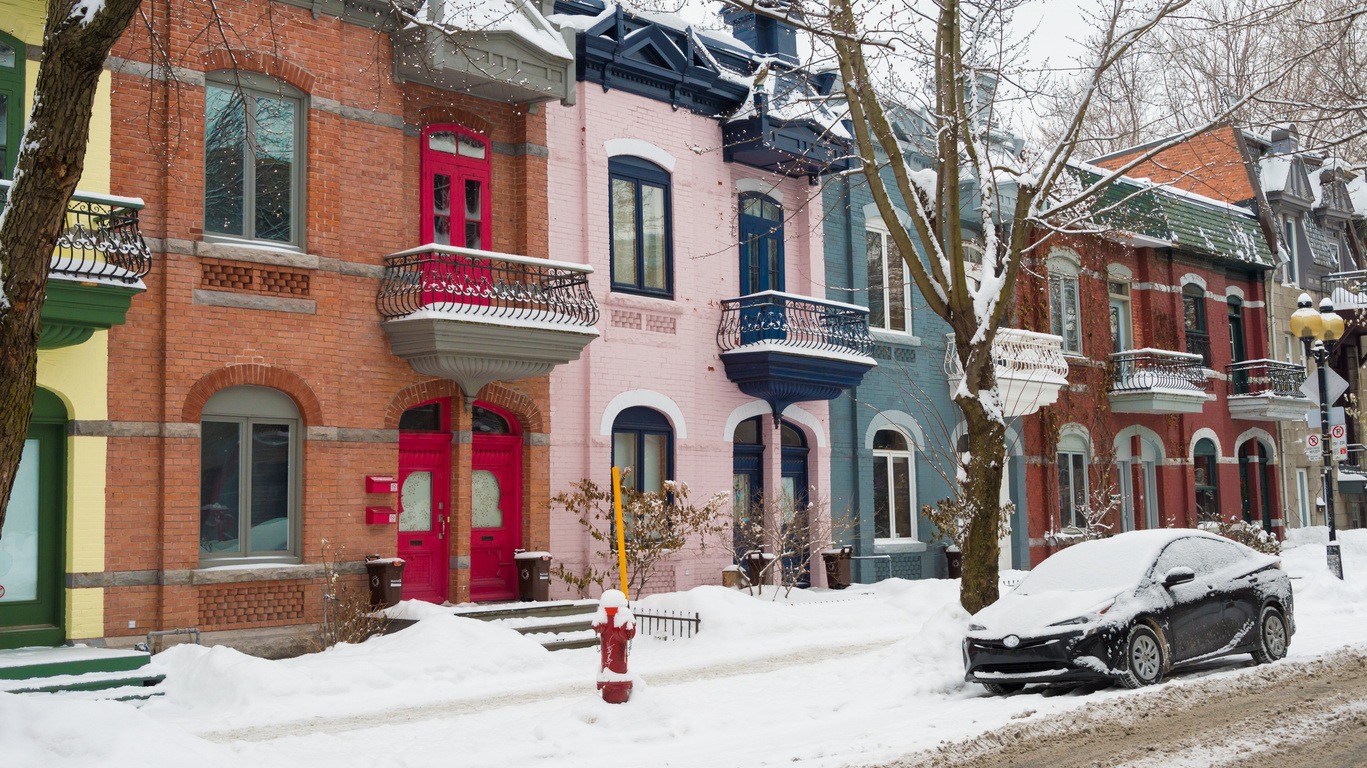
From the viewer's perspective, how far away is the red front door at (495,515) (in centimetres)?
1819

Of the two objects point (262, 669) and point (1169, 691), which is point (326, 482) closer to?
point (262, 669)

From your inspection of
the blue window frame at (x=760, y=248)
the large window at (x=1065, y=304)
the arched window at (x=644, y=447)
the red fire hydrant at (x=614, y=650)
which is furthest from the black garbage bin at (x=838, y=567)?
the red fire hydrant at (x=614, y=650)

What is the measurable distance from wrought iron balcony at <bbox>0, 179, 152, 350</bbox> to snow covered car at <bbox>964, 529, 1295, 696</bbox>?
9.63 meters

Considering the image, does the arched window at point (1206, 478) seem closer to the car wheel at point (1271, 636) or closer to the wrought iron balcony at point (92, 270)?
the car wheel at point (1271, 636)

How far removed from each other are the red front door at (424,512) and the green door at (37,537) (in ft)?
15.0

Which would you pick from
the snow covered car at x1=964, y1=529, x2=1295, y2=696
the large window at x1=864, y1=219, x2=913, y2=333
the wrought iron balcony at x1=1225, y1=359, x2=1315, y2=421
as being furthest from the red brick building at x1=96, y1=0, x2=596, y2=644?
the wrought iron balcony at x1=1225, y1=359, x2=1315, y2=421

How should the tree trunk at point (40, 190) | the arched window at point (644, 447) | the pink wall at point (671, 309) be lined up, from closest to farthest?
1. the tree trunk at point (40, 190)
2. the pink wall at point (671, 309)
3. the arched window at point (644, 447)

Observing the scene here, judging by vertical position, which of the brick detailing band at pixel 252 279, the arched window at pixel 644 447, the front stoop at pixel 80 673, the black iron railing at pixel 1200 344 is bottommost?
the front stoop at pixel 80 673

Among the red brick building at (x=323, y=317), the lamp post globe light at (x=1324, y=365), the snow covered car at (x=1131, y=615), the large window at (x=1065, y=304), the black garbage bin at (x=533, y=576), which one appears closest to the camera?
the snow covered car at (x=1131, y=615)

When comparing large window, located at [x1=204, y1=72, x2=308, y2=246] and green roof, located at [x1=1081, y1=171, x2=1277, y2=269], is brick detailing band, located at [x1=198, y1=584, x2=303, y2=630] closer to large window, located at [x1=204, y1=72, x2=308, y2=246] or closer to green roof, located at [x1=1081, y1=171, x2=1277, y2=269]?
large window, located at [x1=204, y1=72, x2=308, y2=246]

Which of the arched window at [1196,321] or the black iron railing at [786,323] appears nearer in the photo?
the black iron railing at [786,323]

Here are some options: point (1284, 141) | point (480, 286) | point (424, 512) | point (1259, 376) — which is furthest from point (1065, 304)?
point (424, 512)

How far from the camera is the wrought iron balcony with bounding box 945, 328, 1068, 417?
24.3 m

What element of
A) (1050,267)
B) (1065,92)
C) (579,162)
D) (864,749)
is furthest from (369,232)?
(1050,267)
